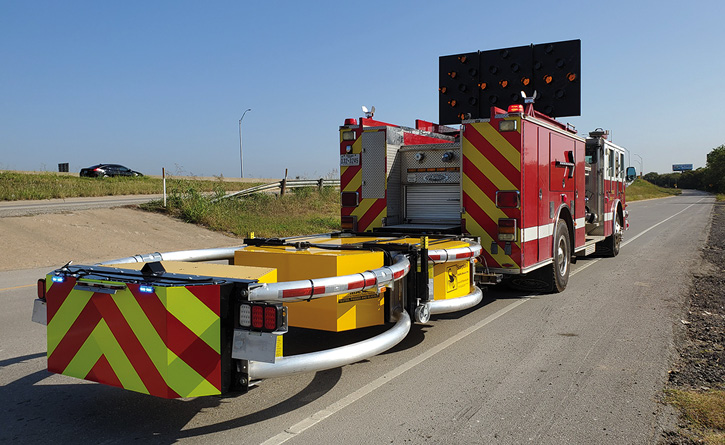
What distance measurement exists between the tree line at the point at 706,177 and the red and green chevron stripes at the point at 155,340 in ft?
364

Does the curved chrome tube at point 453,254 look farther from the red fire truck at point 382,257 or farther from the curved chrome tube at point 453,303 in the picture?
the curved chrome tube at point 453,303

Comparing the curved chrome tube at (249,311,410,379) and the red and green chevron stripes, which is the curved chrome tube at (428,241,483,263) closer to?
the curved chrome tube at (249,311,410,379)

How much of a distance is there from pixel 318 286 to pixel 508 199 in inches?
162

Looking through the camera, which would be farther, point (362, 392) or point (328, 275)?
point (328, 275)

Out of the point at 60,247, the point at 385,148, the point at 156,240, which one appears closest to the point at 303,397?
the point at 385,148

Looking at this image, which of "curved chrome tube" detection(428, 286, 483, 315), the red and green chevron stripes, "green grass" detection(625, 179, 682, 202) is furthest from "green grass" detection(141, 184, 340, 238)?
"green grass" detection(625, 179, 682, 202)

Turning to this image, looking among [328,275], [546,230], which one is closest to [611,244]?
[546,230]

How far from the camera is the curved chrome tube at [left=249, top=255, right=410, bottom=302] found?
3.74m

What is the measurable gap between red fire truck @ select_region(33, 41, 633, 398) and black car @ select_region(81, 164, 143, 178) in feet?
127

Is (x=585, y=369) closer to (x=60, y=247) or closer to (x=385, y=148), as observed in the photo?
(x=385, y=148)

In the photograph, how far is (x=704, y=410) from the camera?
4.21 metres

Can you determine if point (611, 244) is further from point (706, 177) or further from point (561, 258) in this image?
point (706, 177)

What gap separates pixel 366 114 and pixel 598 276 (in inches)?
215

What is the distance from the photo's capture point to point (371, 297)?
17.2ft
